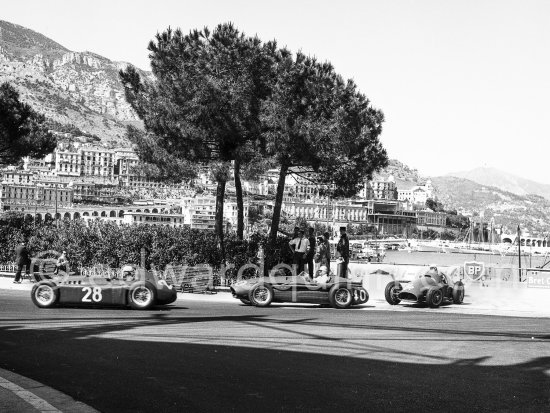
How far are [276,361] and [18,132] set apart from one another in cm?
2676

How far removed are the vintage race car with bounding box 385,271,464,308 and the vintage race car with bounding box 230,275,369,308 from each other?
192 centimetres

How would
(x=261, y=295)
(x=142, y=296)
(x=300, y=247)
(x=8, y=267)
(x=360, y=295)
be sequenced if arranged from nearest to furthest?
(x=142, y=296)
(x=261, y=295)
(x=360, y=295)
(x=300, y=247)
(x=8, y=267)

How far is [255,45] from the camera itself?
85.0 feet

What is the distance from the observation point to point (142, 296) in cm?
1642

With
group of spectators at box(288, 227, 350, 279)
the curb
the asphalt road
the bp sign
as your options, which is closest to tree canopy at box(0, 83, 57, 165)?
group of spectators at box(288, 227, 350, 279)

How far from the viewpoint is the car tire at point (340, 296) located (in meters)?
18.1

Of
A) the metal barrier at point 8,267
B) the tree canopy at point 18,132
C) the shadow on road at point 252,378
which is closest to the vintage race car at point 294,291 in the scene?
the shadow on road at point 252,378

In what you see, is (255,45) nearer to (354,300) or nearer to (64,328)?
(354,300)

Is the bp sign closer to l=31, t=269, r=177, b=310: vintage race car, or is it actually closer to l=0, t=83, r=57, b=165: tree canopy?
l=31, t=269, r=177, b=310: vintage race car

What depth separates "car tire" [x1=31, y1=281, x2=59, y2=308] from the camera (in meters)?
16.2

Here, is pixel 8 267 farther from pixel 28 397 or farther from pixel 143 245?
pixel 28 397

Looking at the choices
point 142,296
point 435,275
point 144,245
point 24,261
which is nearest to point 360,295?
point 435,275

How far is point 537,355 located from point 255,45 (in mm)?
17611

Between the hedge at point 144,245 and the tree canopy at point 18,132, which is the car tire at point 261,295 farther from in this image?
the tree canopy at point 18,132
